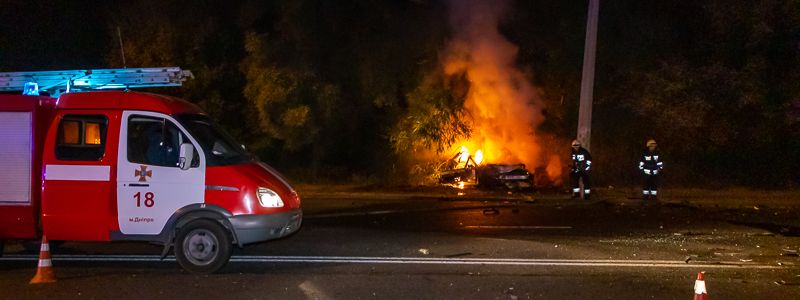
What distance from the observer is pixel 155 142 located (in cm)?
856

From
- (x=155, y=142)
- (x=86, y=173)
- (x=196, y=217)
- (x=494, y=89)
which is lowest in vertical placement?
(x=196, y=217)

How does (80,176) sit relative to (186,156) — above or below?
below

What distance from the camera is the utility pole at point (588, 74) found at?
18.1 m

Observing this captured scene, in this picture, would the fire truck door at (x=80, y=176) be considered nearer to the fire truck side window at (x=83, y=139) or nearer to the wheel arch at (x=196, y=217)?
the fire truck side window at (x=83, y=139)

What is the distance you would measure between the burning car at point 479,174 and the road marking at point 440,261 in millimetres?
10940

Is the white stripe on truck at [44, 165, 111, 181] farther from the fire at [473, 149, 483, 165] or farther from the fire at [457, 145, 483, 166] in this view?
the fire at [473, 149, 483, 165]

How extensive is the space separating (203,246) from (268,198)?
3.02ft

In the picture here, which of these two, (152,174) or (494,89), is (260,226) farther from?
(494,89)

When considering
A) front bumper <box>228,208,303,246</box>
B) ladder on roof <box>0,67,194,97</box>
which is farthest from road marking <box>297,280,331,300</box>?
ladder on roof <box>0,67,194,97</box>

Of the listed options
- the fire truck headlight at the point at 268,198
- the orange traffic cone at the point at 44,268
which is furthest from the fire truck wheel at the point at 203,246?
the orange traffic cone at the point at 44,268

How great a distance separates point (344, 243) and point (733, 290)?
5.23 m

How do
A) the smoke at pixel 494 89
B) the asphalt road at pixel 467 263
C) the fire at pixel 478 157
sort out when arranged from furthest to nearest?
the fire at pixel 478 157 → the smoke at pixel 494 89 → the asphalt road at pixel 467 263

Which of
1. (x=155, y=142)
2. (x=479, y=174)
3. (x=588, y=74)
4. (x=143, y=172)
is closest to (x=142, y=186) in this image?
(x=143, y=172)

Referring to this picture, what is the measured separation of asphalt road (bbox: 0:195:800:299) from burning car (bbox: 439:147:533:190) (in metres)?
6.53
